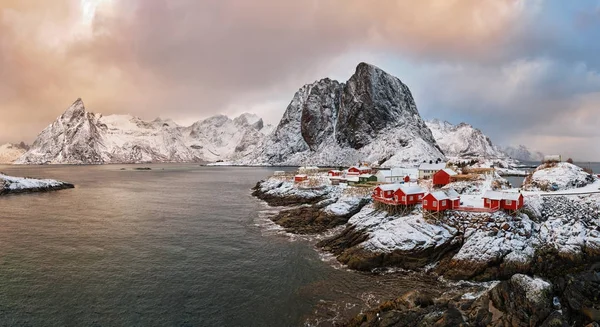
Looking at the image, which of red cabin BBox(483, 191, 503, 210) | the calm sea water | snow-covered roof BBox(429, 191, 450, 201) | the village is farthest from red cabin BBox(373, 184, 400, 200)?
the calm sea water

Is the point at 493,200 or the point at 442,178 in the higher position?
the point at 442,178

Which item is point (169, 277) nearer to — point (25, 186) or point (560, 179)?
point (560, 179)

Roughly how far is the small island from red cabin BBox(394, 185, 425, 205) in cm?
14

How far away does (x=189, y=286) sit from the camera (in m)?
29.5

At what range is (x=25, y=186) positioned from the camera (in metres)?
97.1

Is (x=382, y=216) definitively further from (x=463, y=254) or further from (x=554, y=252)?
(x=554, y=252)

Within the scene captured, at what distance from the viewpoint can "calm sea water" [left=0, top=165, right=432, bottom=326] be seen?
24594 millimetres

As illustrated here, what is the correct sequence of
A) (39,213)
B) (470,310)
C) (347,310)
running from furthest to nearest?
1. (39,213)
2. (347,310)
3. (470,310)

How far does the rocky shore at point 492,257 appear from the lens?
20391 millimetres

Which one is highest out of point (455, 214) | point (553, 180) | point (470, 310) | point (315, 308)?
point (553, 180)

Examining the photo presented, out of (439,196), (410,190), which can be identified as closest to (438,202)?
(439,196)

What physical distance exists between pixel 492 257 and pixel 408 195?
1447cm

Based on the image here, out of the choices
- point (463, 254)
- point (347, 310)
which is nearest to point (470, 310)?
point (347, 310)

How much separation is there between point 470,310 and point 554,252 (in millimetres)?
17656
